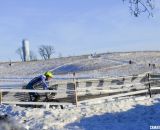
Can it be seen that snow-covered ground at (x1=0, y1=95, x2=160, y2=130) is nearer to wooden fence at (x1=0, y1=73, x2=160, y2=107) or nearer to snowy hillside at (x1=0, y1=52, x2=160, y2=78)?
wooden fence at (x1=0, y1=73, x2=160, y2=107)

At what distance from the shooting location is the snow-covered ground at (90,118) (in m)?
14.4

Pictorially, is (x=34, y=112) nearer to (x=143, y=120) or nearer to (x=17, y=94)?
(x=143, y=120)

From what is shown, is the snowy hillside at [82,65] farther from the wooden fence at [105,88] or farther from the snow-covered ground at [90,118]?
the snow-covered ground at [90,118]

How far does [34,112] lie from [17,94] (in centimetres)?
605

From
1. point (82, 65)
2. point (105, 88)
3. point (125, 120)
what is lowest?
point (125, 120)

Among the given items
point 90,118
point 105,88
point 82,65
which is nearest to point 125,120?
point 90,118

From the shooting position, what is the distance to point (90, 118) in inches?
621

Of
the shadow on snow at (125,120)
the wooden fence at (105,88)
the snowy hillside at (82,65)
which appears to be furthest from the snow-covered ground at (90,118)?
the snowy hillside at (82,65)

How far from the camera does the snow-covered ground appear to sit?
47.3ft

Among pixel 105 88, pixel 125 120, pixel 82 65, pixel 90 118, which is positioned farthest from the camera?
pixel 82 65

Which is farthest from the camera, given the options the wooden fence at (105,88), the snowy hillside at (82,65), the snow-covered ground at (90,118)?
the snowy hillside at (82,65)

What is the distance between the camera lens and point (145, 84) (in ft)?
85.9

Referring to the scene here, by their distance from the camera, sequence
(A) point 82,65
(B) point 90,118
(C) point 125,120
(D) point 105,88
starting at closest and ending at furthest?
1. (C) point 125,120
2. (B) point 90,118
3. (D) point 105,88
4. (A) point 82,65

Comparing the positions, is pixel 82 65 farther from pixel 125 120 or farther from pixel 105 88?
pixel 125 120
